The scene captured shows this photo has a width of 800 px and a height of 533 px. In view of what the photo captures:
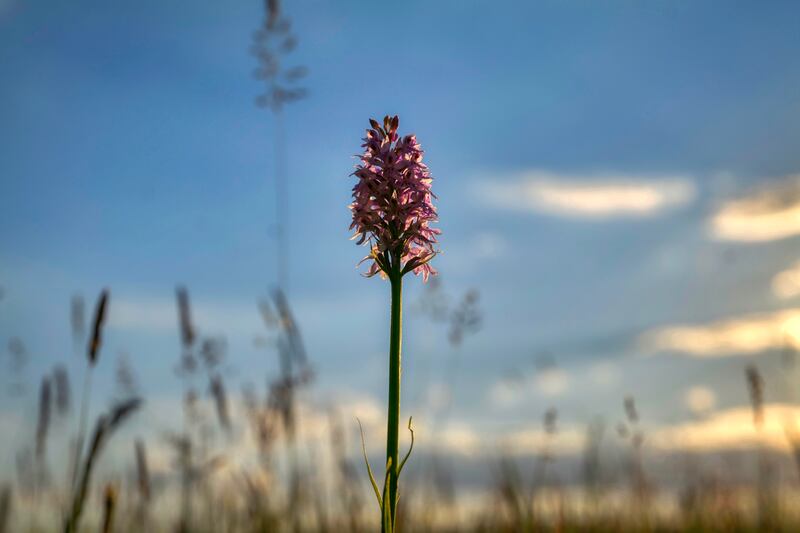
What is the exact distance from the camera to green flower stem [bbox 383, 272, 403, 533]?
2781mm

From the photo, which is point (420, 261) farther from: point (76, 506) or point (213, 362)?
point (213, 362)

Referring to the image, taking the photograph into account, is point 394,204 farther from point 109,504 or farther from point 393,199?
point 109,504

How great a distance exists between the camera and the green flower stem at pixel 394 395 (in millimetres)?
2781

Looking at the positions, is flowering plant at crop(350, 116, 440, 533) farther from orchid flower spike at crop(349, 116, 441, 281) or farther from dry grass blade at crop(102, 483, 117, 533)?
dry grass blade at crop(102, 483, 117, 533)

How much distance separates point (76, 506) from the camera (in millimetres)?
3053

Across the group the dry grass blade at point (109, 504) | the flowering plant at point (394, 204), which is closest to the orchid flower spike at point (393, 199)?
the flowering plant at point (394, 204)

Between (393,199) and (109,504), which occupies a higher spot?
(393,199)

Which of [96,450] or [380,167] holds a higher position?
[380,167]

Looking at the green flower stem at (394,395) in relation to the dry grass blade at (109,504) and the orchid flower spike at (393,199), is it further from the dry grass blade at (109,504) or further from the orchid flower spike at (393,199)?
the dry grass blade at (109,504)

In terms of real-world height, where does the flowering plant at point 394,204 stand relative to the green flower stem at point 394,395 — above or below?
above

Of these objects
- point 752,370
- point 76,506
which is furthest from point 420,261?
point 752,370

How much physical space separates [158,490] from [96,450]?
5.55 metres

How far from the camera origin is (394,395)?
2836 millimetres

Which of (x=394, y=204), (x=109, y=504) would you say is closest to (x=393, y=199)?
(x=394, y=204)
